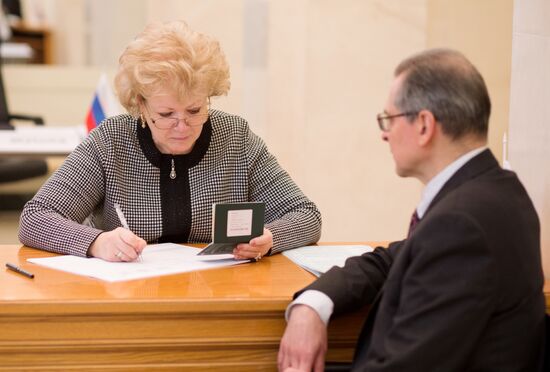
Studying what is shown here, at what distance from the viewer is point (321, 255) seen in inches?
114

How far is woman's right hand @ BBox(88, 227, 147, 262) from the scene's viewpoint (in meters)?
2.67

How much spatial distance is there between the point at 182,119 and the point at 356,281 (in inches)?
38.6

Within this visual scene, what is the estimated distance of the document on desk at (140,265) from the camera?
8.35 feet

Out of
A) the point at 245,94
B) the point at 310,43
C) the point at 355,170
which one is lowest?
the point at 355,170

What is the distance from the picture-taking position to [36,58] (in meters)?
12.1

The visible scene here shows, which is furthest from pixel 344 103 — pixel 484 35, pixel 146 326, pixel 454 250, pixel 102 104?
pixel 454 250

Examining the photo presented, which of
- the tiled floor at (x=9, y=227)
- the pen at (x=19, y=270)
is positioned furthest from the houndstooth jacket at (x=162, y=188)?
the tiled floor at (x=9, y=227)

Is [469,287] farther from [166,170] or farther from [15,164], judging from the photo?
[15,164]

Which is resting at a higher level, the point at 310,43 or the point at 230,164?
the point at 310,43

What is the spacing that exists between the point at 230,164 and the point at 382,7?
2541mm

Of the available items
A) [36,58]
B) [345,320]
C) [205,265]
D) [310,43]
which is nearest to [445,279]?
[345,320]

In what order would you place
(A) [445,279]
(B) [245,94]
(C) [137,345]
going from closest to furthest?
(A) [445,279] < (C) [137,345] < (B) [245,94]

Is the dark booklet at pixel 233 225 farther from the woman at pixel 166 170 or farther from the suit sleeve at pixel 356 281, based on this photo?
the suit sleeve at pixel 356 281

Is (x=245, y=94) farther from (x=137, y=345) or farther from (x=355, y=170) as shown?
(x=137, y=345)
